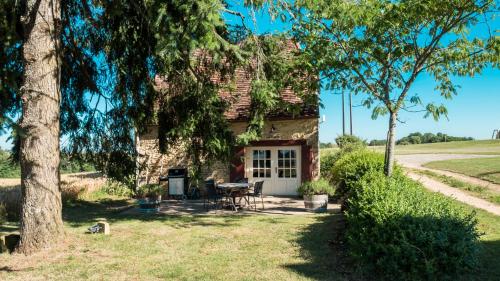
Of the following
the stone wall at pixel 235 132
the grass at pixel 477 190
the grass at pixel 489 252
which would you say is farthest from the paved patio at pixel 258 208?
the grass at pixel 477 190

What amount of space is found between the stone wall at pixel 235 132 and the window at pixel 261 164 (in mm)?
712

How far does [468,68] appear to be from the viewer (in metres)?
8.13

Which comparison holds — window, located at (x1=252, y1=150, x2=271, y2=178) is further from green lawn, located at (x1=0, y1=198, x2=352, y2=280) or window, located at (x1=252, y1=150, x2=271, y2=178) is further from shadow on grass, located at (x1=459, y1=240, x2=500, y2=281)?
shadow on grass, located at (x1=459, y1=240, x2=500, y2=281)

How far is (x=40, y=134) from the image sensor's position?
6.45 metres

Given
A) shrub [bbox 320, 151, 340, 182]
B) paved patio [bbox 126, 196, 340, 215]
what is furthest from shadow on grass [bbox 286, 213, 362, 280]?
shrub [bbox 320, 151, 340, 182]

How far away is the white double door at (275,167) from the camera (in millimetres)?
14320

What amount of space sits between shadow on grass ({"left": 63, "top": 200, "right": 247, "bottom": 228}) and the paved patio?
564mm

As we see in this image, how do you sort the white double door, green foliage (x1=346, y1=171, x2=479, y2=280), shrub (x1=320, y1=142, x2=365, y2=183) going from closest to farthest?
green foliage (x1=346, y1=171, x2=479, y2=280), the white double door, shrub (x1=320, y1=142, x2=365, y2=183)

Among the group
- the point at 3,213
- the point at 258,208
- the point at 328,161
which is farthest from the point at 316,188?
the point at 3,213

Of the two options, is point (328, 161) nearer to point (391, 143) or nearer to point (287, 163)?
point (287, 163)

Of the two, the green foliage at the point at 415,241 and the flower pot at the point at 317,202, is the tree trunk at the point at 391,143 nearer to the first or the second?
the green foliage at the point at 415,241

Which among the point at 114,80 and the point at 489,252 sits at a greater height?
the point at 114,80

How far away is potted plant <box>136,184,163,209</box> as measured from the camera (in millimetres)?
11176

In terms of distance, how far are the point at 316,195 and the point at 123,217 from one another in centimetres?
538
